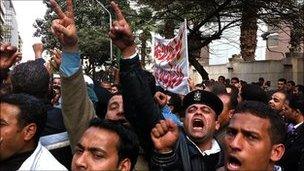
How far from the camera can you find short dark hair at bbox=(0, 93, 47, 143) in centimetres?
306

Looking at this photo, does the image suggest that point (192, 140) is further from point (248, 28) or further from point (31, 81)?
point (248, 28)

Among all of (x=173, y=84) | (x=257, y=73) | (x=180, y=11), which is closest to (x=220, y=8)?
(x=180, y=11)

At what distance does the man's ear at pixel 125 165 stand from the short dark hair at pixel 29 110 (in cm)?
51

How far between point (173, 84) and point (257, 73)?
597 inches

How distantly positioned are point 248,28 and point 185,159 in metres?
16.0

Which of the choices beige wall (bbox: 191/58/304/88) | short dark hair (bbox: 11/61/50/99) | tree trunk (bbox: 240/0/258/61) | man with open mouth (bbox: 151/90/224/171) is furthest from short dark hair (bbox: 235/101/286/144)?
beige wall (bbox: 191/58/304/88)

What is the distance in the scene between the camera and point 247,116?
303 cm

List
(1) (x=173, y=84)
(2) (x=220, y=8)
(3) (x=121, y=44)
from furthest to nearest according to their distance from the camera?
1. (2) (x=220, y=8)
2. (1) (x=173, y=84)
3. (3) (x=121, y=44)

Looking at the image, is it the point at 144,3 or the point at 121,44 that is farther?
the point at 144,3

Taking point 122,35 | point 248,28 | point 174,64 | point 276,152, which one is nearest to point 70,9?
point 122,35

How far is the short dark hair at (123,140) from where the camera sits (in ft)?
9.62

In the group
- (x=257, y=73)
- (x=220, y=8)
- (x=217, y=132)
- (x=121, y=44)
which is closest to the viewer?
(x=121, y=44)

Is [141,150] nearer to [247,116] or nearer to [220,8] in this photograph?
[247,116]

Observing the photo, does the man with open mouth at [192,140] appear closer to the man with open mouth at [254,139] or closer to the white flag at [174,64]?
the man with open mouth at [254,139]
